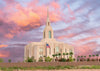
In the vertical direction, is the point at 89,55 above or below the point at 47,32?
below

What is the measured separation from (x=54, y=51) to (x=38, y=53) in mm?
8605

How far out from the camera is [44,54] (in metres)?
80.5

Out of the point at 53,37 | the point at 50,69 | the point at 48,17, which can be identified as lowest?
the point at 50,69

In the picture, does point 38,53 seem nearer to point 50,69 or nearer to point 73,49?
point 73,49

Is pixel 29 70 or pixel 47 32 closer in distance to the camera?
pixel 29 70

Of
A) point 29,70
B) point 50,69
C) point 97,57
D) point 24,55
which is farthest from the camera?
point 24,55

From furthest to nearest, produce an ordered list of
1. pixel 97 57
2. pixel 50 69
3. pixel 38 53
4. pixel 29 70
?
pixel 38 53, pixel 97 57, pixel 50 69, pixel 29 70

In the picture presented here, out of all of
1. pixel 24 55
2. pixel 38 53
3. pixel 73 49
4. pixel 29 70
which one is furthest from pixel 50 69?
pixel 24 55

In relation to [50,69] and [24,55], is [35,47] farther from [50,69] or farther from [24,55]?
[50,69]

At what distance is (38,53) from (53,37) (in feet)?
52.9

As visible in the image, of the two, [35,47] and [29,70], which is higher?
[35,47]

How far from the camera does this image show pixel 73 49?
86312 mm

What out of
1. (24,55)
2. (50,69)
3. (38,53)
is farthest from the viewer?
(24,55)

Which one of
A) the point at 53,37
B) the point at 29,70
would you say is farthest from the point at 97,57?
the point at 53,37
